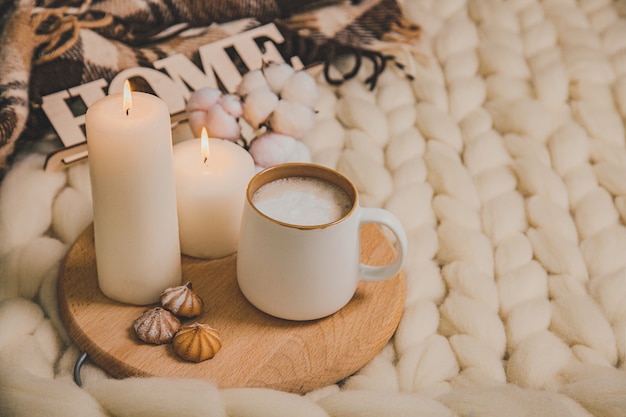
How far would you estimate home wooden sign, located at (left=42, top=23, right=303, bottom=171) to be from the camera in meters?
0.78

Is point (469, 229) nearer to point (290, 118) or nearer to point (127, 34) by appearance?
point (290, 118)

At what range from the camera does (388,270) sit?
0.65 meters

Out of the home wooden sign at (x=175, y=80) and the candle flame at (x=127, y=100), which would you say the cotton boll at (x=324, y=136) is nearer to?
the home wooden sign at (x=175, y=80)

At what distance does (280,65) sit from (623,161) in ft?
1.30

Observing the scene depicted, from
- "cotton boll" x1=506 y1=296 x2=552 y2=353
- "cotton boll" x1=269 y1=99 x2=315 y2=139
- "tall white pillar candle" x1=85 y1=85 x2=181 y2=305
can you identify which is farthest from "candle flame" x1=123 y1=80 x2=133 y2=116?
"cotton boll" x1=506 y1=296 x2=552 y2=353

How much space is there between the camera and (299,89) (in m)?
0.76

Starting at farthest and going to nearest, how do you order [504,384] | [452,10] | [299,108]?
[452,10]
[299,108]
[504,384]

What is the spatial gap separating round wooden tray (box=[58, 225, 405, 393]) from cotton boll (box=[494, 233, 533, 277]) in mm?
107

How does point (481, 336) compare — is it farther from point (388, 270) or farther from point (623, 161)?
point (623, 161)

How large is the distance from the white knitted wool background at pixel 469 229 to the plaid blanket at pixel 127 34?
5 centimetres

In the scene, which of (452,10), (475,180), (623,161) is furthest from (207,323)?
(452,10)

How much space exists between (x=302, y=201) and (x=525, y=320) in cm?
22

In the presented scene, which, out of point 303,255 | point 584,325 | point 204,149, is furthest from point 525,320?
point 204,149

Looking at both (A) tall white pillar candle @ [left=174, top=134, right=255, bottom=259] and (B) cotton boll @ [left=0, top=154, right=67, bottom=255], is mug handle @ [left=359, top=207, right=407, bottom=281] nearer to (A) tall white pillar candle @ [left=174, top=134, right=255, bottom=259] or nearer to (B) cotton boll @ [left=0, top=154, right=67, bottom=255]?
(A) tall white pillar candle @ [left=174, top=134, right=255, bottom=259]
